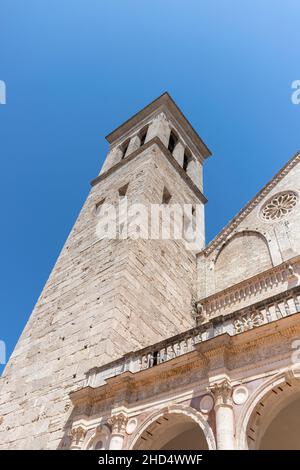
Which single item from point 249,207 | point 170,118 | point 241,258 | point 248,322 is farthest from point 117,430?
point 170,118

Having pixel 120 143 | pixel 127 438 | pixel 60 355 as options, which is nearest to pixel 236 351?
pixel 127 438

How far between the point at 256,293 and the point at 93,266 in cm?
469

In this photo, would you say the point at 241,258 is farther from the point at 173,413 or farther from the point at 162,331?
the point at 173,413

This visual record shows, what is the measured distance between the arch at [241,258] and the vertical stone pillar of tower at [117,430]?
239 inches

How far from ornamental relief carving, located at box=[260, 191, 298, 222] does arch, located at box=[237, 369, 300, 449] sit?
787cm

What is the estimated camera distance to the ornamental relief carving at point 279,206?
12.6 meters

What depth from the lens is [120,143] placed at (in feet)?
64.3

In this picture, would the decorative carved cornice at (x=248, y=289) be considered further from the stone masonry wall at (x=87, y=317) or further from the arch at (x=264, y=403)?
the arch at (x=264, y=403)

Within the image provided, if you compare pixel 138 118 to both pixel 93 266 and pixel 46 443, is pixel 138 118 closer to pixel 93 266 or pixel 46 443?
pixel 93 266

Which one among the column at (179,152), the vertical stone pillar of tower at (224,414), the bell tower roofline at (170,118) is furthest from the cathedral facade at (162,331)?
the bell tower roofline at (170,118)

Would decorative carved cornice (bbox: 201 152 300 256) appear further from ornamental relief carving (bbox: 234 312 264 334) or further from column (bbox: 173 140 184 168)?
ornamental relief carving (bbox: 234 312 264 334)

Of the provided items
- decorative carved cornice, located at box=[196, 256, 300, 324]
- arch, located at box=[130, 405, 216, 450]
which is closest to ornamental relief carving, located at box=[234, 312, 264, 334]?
arch, located at box=[130, 405, 216, 450]

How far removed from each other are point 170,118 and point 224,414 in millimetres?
16470

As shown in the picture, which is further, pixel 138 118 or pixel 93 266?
pixel 138 118
